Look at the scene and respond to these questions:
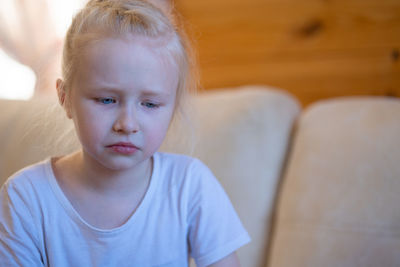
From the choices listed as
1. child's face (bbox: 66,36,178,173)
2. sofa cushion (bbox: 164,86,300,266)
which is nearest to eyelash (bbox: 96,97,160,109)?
child's face (bbox: 66,36,178,173)

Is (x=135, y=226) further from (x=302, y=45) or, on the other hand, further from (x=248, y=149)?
(x=302, y=45)

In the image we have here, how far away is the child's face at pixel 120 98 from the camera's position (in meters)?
0.56

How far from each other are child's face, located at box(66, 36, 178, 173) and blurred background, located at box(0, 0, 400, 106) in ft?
2.06

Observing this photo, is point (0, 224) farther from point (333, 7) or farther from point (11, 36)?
point (333, 7)

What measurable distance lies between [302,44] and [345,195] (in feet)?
2.44

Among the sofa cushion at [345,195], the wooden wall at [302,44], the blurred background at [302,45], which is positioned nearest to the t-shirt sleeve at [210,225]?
the sofa cushion at [345,195]

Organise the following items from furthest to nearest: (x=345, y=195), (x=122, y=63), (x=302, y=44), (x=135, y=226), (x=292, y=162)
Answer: (x=302, y=44) → (x=292, y=162) → (x=345, y=195) → (x=135, y=226) → (x=122, y=63)

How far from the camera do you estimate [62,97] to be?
0.63 meters

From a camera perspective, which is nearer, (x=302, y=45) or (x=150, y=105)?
(x=150, y=105)

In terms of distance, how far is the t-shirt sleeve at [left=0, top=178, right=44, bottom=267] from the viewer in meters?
0.62

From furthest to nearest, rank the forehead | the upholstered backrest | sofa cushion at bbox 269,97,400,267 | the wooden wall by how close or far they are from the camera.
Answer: the wooden wall < the upholstered backrest < sofa cushion at bbox 269,97,400,267 < the forehead

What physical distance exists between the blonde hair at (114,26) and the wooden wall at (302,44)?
36.2 inches

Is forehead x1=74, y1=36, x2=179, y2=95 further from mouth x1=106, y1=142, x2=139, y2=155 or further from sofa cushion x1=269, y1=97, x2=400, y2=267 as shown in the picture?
sofa cushion x1=269, y1=97, x2=400, y2=267

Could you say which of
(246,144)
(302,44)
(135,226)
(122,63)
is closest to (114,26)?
(122,63)
